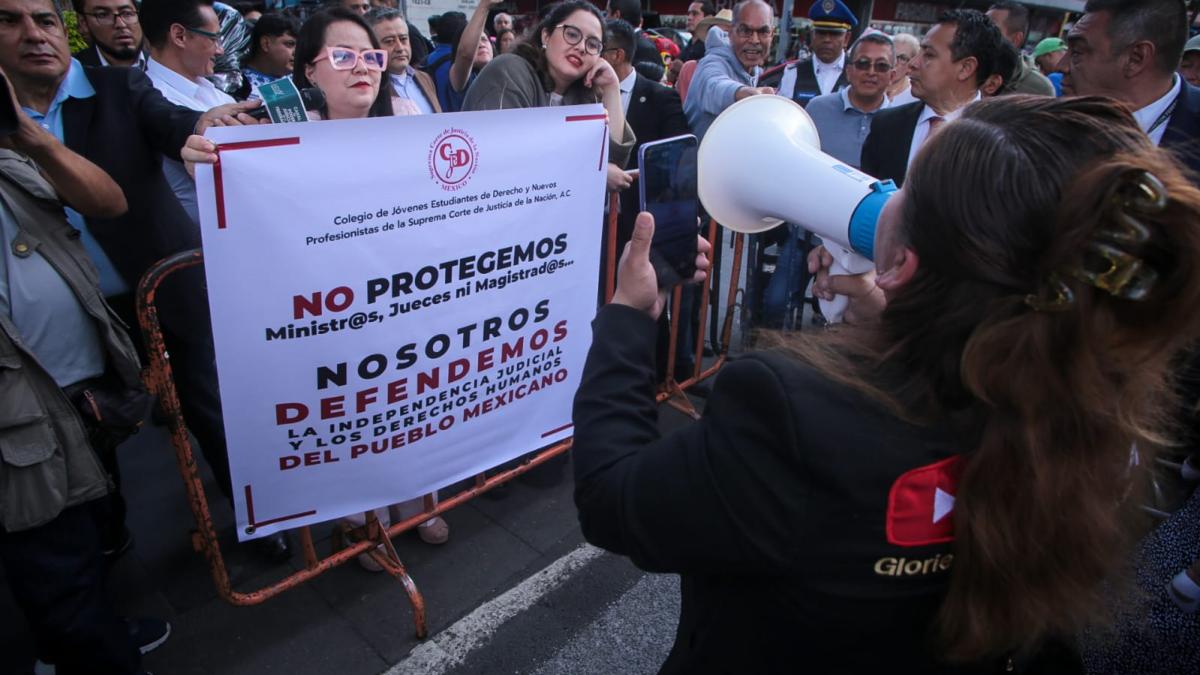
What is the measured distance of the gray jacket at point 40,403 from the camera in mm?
1705

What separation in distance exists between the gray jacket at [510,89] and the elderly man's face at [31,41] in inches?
57.8

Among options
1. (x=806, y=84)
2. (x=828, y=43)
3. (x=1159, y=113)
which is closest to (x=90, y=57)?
(x=806, y=84)

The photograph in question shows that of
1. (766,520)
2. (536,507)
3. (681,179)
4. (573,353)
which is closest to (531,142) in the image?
(681,179)

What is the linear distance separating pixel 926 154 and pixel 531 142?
1.68 m

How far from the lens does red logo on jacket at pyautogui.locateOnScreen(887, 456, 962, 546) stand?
831mm

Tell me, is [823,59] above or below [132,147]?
above

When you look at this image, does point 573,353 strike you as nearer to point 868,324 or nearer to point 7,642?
point 868,324

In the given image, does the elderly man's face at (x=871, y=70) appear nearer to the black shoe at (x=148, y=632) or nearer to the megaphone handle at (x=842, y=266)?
the megaphone handle at (x=842, y=266)

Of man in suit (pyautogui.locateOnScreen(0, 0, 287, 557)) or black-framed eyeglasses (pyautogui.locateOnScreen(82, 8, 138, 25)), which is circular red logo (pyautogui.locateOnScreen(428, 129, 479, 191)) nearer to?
man in suit (pyautogui.locateOnScreen(0, 0, 287, 557))

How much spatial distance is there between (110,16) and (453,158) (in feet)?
8.42

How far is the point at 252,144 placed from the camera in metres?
1.77

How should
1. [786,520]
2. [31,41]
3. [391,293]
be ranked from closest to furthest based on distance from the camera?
[786,520]
[391,293]
[31,41]

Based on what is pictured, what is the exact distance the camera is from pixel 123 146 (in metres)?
2.46

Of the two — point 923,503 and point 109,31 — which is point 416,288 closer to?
point 923,503
